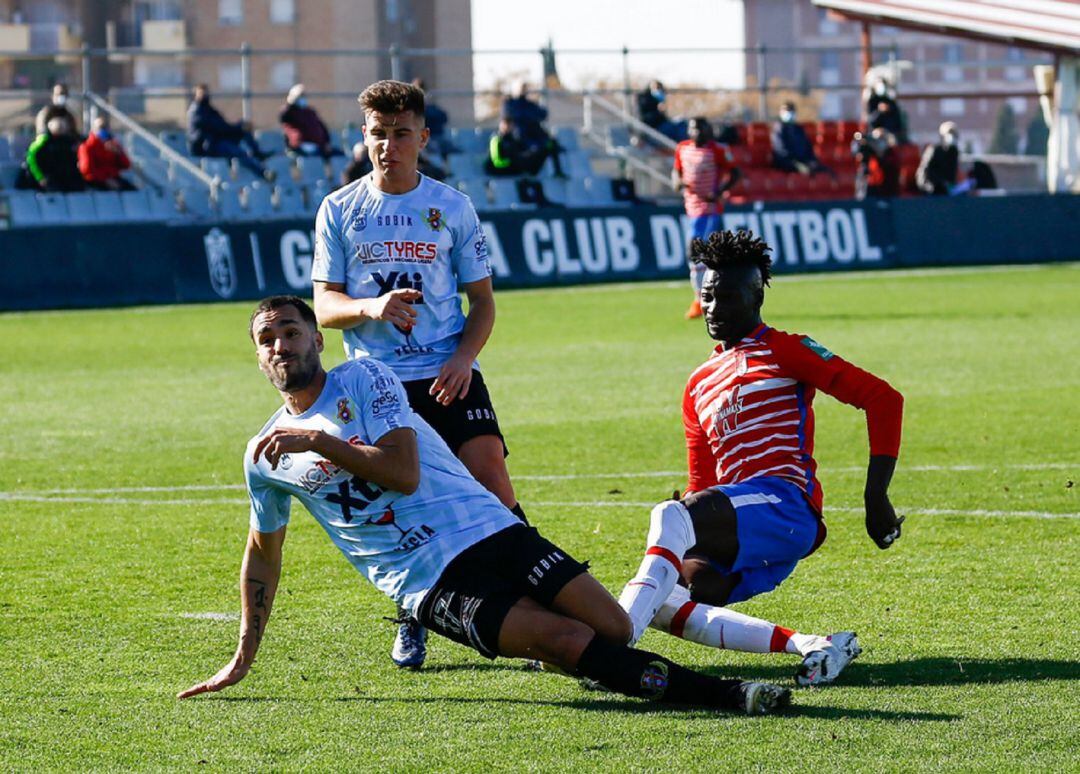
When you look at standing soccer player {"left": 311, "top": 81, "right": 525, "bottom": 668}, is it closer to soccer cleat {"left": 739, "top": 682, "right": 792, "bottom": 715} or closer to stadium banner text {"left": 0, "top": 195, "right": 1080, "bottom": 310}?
soccer cleat {"left": 739, "top": 682, "right": 792, "bottom": 715}

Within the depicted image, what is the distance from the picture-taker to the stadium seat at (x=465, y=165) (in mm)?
30594

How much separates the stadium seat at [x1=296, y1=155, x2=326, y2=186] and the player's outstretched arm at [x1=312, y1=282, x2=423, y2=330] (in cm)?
2306

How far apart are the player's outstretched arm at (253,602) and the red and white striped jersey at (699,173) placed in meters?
16.0

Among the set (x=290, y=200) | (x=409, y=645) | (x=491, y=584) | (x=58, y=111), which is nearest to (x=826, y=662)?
(x=491, y=584)

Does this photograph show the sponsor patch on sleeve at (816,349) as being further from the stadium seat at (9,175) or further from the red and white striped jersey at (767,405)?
the stadium seat at (9,175)

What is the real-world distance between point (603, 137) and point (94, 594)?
28431 millimetres

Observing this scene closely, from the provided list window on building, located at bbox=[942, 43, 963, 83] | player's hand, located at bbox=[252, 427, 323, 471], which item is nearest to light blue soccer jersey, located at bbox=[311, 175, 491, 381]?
player's hand, located at bbox=[252, 427, 323, 471]

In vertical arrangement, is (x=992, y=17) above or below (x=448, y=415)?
above

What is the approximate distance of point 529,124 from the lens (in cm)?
3072

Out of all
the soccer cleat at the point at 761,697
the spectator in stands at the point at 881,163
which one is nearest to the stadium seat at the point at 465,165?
the spectator in stands at the point at 881,163

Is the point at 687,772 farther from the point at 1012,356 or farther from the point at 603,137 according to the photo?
the point at 603,137

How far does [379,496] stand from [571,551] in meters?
2.72

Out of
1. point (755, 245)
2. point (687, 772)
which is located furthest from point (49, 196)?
point (687, 772)

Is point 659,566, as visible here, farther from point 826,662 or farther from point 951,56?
point 951,56
